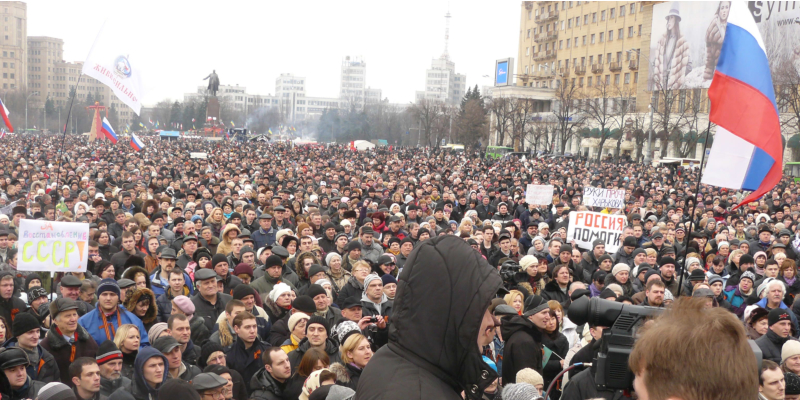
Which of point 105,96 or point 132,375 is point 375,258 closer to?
point 132,375

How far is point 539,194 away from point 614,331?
46.4 feet

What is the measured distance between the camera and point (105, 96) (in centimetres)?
14100

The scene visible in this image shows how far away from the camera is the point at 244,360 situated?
19.2 feet

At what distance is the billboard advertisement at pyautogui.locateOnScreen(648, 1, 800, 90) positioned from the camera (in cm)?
5328

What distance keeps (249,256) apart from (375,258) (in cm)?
214

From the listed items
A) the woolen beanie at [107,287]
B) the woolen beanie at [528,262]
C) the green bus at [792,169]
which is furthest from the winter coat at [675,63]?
the woolen beanie at [107,287]

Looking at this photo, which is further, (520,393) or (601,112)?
(601,112)

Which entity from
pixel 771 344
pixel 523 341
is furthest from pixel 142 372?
pixel 771 344

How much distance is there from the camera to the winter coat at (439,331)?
1737 mm

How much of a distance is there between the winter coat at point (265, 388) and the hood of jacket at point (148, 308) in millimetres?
1709

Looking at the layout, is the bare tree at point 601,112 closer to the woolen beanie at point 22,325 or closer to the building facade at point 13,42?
the woolen beanie at point 22,325

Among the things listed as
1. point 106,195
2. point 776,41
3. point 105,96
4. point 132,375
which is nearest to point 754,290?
point 132,375

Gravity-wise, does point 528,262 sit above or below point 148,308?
above

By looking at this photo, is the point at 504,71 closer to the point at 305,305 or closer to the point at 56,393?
the point at 305,305
